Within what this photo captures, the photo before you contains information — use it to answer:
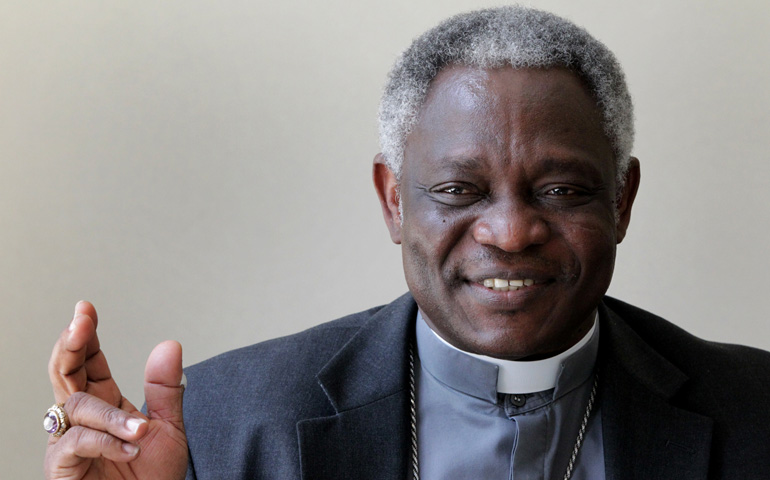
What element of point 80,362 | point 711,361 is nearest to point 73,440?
point 80,362

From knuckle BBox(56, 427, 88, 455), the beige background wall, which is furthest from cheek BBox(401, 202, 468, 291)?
the beige background wall

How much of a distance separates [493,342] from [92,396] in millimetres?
860

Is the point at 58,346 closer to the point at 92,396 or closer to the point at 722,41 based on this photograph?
the point at 92,396

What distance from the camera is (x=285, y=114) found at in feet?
9.91

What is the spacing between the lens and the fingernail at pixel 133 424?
67.2 inches

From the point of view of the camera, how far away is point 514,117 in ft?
6.69

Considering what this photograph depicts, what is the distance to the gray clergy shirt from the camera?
2.21m

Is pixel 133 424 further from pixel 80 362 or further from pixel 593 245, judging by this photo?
pixel 593 245

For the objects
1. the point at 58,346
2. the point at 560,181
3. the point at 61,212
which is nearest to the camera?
the point at 58,346

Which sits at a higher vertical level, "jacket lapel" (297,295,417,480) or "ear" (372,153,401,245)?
"ear" (372,153,401,245)

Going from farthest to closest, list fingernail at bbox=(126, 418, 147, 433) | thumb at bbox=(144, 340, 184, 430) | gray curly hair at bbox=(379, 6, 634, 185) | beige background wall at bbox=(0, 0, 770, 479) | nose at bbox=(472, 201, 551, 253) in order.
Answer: beige background wall at bbox=(0, 0, 770, 479)
gray curly hair at bbox=(379, 6, 634, 185)
nose at bbox=(472, 201, 551, 253)
thumb at bbox=(144, 340, 184, 430)
fingernail at bbox=(126, 418, 147, 433)

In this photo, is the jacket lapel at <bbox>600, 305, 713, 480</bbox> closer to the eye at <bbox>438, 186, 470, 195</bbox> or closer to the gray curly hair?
the gray curly hair

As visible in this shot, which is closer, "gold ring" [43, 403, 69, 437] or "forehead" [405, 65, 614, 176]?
"gold ring" [43, 403, 69, 437]

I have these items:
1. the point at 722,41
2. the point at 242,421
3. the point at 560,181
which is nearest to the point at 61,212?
the point at 242,421
